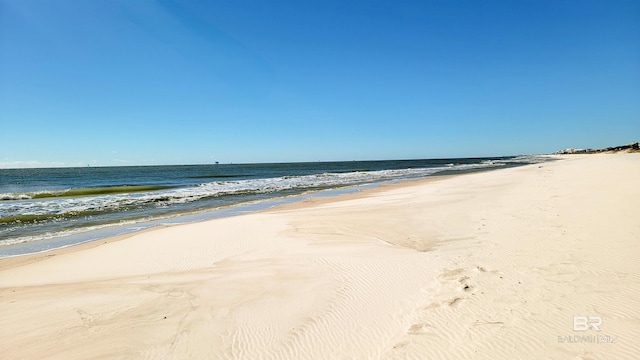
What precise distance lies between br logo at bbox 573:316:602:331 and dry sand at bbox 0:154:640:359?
0.02 meters

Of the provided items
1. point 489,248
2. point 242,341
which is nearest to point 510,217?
point 489,248

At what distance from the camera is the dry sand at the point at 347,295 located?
361 cm

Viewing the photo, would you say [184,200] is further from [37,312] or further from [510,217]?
[510,217]

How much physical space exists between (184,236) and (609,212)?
12.8 meters

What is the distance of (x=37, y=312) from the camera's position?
15.8ft

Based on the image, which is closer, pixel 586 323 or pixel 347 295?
pixel 586 323

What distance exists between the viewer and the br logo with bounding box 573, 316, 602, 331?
3.58 metres

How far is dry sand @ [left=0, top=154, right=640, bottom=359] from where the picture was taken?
3.61 m

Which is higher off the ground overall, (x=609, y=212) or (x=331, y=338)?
(x=609, y=212)

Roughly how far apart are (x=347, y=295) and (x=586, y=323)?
3062 mm

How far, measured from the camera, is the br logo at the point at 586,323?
3582mm

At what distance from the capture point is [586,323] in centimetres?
366

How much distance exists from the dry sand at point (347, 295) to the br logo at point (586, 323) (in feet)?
0.07

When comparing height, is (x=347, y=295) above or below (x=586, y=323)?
below
